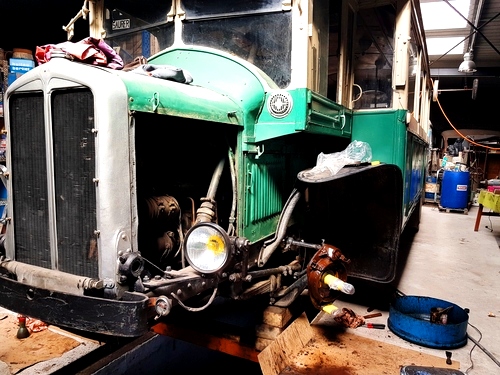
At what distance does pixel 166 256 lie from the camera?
6.84 ft

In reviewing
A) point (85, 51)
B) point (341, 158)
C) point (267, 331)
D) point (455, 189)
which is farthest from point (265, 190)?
point (455, 189)

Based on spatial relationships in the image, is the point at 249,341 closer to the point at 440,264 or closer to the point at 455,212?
the point at 440,264

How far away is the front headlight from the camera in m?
1.77

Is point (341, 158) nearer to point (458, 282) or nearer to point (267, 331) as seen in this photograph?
point (267, 331)

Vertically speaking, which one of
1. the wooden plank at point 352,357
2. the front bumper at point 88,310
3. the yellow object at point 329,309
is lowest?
the wooden plank at point 352,357

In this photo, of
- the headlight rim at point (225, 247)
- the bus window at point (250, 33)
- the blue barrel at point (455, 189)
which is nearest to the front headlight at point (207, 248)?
the headlight rim at point (225, 247)

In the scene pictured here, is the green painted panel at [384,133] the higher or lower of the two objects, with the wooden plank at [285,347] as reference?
higher

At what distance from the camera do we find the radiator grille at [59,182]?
1.67 meters

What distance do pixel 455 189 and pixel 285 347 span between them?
838cm

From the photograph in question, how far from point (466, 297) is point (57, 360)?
3730 millimetres

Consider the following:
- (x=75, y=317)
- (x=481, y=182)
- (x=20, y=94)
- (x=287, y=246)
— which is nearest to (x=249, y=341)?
(x=287, y=246)

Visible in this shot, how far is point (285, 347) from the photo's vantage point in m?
2.39

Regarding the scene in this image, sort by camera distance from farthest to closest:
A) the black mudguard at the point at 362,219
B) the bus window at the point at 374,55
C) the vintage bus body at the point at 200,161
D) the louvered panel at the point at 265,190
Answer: the bus window at the point at 374,55, the black mudguard at the point at 362,219, the louvered panel at the point at 265,190, the vintage bus body at the point at 200,161

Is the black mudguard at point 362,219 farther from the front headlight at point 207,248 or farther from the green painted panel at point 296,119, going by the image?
the front headlight at point 207,248
